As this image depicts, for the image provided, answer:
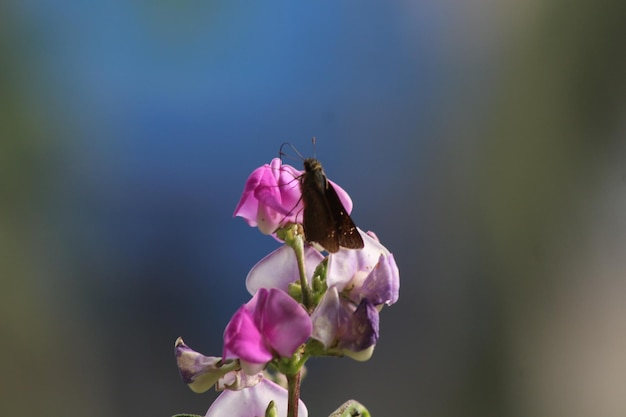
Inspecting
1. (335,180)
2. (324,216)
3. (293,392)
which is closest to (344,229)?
(324,216)

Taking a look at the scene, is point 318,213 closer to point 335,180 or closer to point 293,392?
point 293,392

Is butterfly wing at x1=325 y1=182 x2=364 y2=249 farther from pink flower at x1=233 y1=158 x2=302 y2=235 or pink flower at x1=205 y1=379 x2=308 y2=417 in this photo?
pink flower at x1=205 y1=379 x2=308 y2=417

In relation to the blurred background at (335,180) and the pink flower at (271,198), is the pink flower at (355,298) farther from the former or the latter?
the blurred background at (335,180)

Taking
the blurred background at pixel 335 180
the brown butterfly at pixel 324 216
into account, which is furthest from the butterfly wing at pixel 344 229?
the blurred background at pixel 335 180

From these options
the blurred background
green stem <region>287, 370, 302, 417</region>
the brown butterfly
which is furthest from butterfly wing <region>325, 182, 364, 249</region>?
the blurred background
